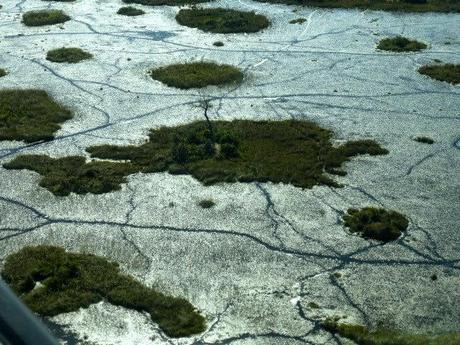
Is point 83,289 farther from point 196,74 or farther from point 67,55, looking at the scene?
point 67,55

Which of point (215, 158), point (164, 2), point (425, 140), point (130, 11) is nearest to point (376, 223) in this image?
point (215, 158)

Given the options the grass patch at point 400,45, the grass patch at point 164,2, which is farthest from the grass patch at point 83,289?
the grass patch at point 164,2

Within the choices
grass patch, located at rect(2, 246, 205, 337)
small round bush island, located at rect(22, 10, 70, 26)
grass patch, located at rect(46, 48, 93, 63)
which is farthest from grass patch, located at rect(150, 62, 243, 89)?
grass patch, located at rect(2, 246, 205, 337)

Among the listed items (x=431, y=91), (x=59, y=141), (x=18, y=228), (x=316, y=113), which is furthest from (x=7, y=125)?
(x=431, y=91)

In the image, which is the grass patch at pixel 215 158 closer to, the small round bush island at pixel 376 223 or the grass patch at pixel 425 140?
the grass patch at pixel 425 140

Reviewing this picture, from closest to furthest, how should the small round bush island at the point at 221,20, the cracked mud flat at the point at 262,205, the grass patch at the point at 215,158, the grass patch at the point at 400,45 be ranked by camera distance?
1. the cracked mud flat at the point at 262,205
2. the grass patch at the point at 215,158
3. the grass patch at the point at 400,45
4. the small round bush island at the point at 221,20
